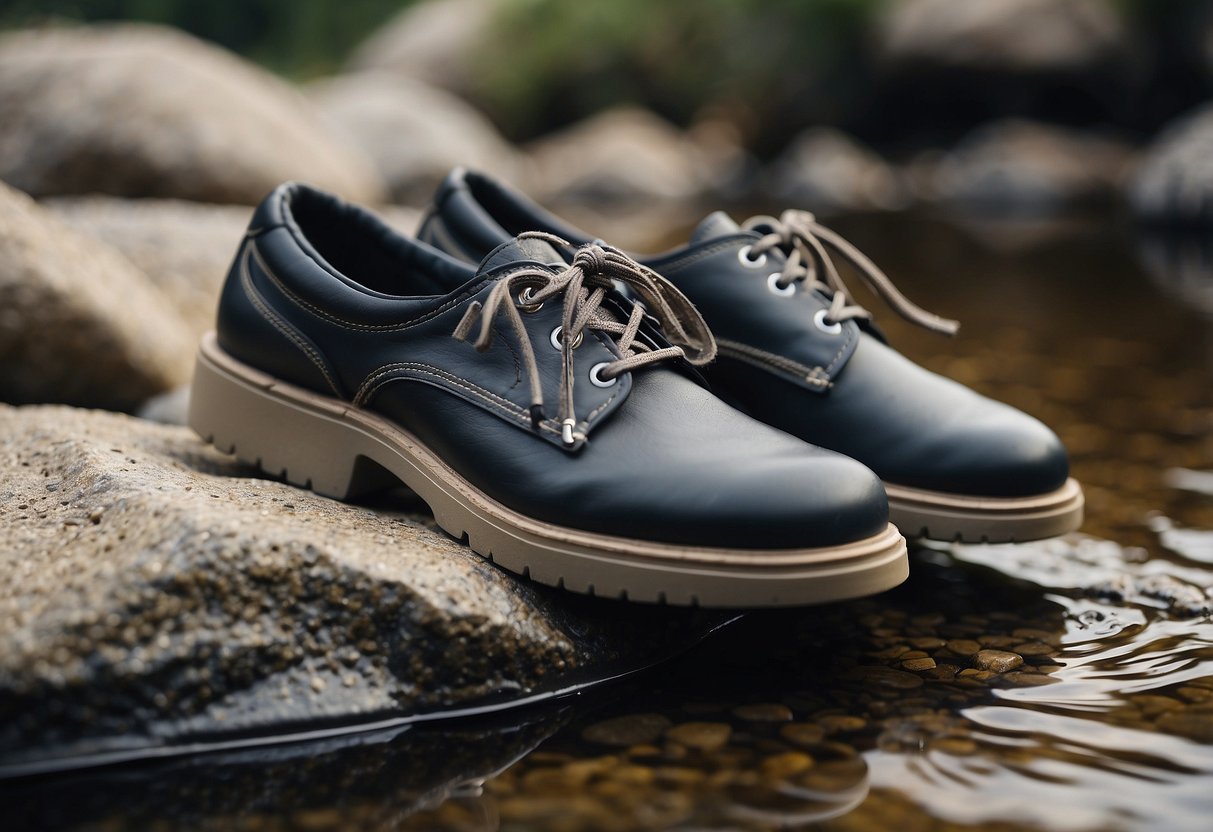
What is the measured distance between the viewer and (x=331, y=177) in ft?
16.6

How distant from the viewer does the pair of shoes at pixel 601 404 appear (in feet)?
4.60

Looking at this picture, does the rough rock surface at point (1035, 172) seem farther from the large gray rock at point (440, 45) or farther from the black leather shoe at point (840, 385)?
the black leather shoe at point (840, 385)

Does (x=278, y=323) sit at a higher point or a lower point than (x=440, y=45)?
higher

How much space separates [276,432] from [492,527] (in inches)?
19.0

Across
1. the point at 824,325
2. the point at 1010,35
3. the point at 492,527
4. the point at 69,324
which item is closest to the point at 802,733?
the point at 492,527

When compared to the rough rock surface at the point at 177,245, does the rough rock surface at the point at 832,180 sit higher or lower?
lower

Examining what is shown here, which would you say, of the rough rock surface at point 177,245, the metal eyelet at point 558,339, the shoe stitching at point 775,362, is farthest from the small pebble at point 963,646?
the rough rock surface at point 177,245

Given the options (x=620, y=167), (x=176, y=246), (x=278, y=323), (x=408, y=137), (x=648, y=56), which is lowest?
(x=620, y=167)

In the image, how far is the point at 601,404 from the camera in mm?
1507

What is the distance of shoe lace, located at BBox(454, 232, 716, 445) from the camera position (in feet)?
4.95

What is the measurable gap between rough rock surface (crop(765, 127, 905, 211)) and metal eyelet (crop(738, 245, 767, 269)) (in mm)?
8620

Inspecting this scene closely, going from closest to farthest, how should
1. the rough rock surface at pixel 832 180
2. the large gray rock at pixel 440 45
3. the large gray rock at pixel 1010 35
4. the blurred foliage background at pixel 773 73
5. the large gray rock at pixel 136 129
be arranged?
the large gray rock at pixel 136 129 < the rough rock surface at pixel 832 180 < the blurred foliage background at pixel 773 73 < the large gray rock at pixel 1010 35 < the large gray rock at pixel 440 45

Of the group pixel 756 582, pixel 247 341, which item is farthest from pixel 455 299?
pixel 756 582

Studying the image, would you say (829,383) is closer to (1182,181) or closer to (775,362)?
(775,362)
